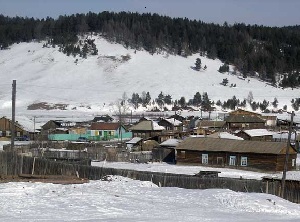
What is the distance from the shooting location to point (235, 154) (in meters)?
44.2

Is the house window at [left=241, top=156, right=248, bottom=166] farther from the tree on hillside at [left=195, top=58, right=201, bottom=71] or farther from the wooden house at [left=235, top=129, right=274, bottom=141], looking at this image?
the tree on hillside at [left=195, top=58, right=201, bottom=71]

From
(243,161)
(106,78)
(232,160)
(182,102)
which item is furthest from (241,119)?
(106,78)

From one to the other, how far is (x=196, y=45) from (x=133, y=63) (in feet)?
96.3

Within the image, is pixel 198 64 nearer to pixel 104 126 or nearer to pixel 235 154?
pixel 104 126

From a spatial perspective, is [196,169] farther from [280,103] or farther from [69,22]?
[69,22]

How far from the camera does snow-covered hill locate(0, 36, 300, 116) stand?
Answer: 472 ft

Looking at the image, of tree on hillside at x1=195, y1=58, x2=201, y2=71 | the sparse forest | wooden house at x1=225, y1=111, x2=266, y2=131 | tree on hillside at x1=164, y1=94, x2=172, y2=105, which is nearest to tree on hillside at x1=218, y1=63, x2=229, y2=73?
the sparse forest

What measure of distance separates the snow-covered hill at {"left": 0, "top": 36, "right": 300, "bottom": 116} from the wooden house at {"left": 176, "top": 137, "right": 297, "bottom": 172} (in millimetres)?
86071

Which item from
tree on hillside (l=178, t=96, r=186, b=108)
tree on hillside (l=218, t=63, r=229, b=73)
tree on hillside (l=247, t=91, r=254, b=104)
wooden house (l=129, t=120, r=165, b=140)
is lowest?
wooden house (l=129, t=120, r=165, b=140)

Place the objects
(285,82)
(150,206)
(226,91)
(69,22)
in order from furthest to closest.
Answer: (69,22), (285,82), (226,91), (150,206)

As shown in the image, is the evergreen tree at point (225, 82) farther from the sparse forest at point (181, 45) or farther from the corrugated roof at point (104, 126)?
the corrugated roof at point (104, 126)

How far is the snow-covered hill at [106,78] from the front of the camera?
144m

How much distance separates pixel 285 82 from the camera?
164 metres

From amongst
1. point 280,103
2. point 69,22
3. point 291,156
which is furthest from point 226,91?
point 291,156
